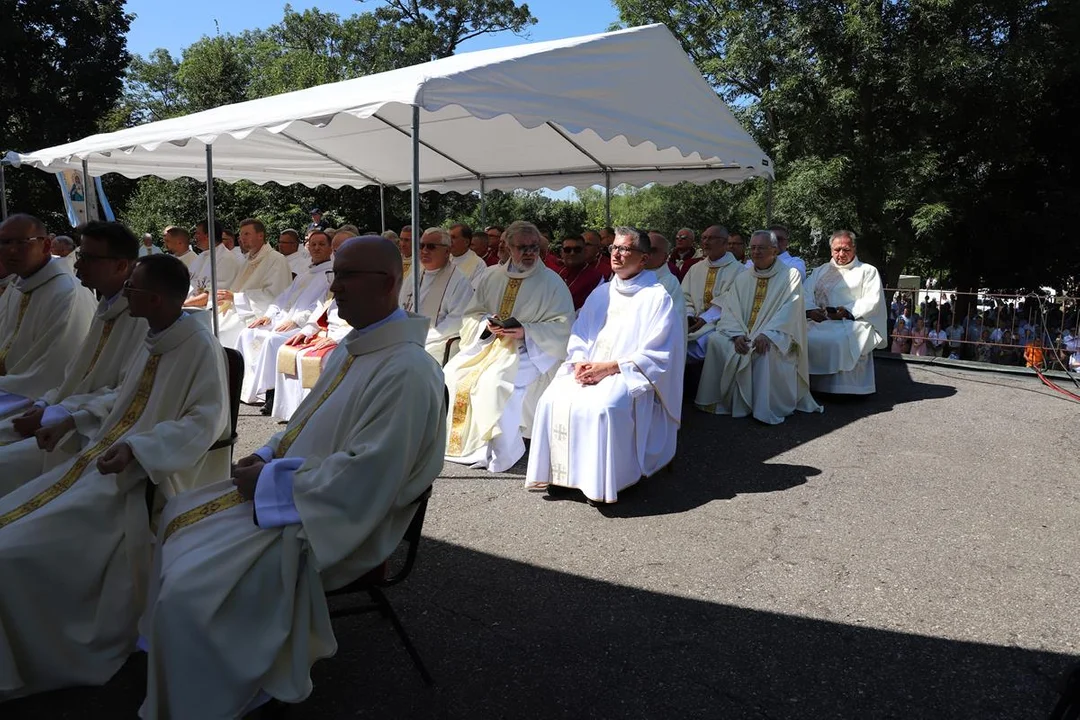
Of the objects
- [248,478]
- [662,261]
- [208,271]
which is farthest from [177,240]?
[248,478]

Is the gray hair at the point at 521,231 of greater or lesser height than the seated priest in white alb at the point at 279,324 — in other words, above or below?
above

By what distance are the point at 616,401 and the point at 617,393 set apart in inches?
3.1

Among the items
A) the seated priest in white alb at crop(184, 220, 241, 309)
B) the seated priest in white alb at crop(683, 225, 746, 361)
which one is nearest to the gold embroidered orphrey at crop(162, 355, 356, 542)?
the seated priest in white alb at crop(683, 225, 746, 361)

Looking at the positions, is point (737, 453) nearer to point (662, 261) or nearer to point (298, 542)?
point (662, 261)

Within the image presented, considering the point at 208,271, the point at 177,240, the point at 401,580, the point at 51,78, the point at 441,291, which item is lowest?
the point at 401,580

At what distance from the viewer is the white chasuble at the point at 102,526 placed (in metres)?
2.70

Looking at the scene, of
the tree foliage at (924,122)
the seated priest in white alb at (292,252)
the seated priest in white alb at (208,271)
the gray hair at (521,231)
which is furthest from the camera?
the tree foliage at (924,122)

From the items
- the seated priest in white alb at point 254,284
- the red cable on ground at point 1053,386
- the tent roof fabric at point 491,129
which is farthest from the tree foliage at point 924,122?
the seated priest in white alb at point 254,284

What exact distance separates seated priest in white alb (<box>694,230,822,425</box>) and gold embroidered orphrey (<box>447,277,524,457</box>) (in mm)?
2373

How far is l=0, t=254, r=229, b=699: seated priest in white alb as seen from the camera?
270 centimetres

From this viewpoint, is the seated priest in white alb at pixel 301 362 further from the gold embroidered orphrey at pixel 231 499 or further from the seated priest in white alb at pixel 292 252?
the gold embroidered orphrey at pixel 231 499

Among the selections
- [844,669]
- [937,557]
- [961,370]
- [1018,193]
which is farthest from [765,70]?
[844,669]

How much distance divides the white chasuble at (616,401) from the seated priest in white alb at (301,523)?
2.30m

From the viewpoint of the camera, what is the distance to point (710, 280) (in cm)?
902
